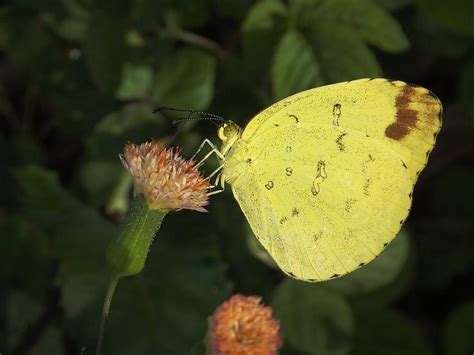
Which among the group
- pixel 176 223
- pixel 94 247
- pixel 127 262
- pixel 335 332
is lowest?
pixel 335 332

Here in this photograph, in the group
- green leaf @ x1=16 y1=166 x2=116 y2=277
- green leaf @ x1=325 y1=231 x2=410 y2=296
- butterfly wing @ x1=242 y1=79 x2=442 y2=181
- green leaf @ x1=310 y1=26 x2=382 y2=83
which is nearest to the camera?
butterfly wing @ x1=242 y1=79 x2=442 y2=181

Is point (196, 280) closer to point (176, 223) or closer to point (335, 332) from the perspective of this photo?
point (176, 223)

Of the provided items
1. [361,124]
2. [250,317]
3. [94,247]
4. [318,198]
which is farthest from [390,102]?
[94,247]

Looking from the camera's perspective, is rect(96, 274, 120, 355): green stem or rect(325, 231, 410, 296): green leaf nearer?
rect(96, 274, 120, 355): green stem

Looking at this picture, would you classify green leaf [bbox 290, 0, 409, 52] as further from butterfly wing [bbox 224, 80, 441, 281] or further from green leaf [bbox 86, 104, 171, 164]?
green leaf [bbox 86, 104, 171, 164]

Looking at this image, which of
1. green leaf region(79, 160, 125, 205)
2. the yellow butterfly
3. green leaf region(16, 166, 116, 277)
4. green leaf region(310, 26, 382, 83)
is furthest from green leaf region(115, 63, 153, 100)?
the yellow butterfly

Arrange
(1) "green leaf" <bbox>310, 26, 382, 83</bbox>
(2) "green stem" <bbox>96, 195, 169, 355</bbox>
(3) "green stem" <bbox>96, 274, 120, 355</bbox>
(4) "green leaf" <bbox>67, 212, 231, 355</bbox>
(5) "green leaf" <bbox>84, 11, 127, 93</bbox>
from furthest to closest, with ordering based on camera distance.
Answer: (5) "green leaf" <bbox>84, 11, 127, 93</bbox>
(1) "green leaf" <bbox>310, 26, 382, 83</bbox>
(4) "green leaf" <bbox>67, 212, 231, 355</bbox>
(2) "green stem" <bbox>96, 195, 169, 355</bbox>
(3) "green stem" <bbox>96, 274, 120, 355</bbox>
